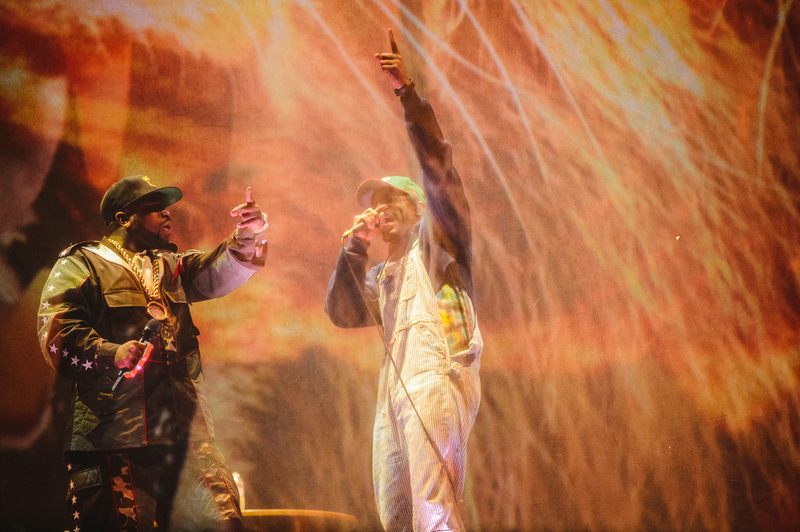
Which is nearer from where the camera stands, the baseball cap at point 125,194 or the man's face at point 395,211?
the baseball cap at point 125,194

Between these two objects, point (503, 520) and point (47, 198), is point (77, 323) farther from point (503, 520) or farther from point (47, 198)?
point (503, 520)

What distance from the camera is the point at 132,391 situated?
6.83ft

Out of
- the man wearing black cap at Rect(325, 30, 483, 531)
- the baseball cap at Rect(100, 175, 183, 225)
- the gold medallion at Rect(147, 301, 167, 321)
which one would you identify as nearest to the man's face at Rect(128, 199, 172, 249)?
the baseball cap at Rect(100, 175, 183, 225)

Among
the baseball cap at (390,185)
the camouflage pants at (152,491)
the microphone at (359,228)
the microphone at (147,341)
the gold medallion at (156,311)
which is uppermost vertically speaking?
the baseball cap at (390,185)

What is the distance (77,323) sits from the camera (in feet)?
6.77

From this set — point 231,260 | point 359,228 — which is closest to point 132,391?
point 231,260

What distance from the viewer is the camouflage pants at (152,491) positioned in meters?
1.95

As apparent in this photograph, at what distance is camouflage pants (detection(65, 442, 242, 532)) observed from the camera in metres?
1.95

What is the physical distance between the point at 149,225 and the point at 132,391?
665 mm

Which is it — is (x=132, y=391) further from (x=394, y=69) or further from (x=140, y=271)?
(x=394, y=69)

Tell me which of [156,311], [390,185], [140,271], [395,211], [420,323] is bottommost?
[420,323]

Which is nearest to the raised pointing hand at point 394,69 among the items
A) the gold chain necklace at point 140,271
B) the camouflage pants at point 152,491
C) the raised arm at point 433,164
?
the raised arm at point 433,164

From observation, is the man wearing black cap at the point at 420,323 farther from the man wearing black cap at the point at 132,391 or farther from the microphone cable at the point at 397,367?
the man wearing black cap at the point at 132,391

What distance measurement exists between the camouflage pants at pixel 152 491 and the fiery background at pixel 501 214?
1.17 metres
